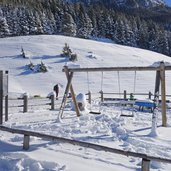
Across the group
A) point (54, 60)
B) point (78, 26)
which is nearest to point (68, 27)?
point (78, 26)

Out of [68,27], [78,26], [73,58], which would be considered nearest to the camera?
[73,58]

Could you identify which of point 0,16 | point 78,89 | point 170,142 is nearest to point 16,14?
point 0,16

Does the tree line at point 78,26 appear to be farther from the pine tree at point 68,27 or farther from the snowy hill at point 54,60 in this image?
the snowy hill at point 54,60

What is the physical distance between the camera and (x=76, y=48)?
59.3 meters

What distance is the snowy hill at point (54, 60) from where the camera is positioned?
4328cm

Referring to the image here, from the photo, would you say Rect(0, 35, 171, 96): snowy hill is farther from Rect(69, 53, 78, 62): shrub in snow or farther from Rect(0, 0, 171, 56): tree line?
Rect(0, 0, 171, 56): tree line

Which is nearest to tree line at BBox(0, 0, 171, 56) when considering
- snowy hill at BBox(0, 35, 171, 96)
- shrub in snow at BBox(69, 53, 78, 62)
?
snowy hill at BBox(0, 35, 171, 96)

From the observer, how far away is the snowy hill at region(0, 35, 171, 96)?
4328cm

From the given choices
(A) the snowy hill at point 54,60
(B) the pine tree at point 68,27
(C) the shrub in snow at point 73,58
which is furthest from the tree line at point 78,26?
(C) the shrub in snow at point 73,58

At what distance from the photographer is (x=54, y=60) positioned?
5194 centimetres

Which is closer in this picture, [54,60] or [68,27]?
[54,60]

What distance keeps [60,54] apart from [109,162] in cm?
4745

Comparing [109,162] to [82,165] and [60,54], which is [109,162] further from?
[60,54]

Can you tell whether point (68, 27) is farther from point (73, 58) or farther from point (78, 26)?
point (73, 58)
